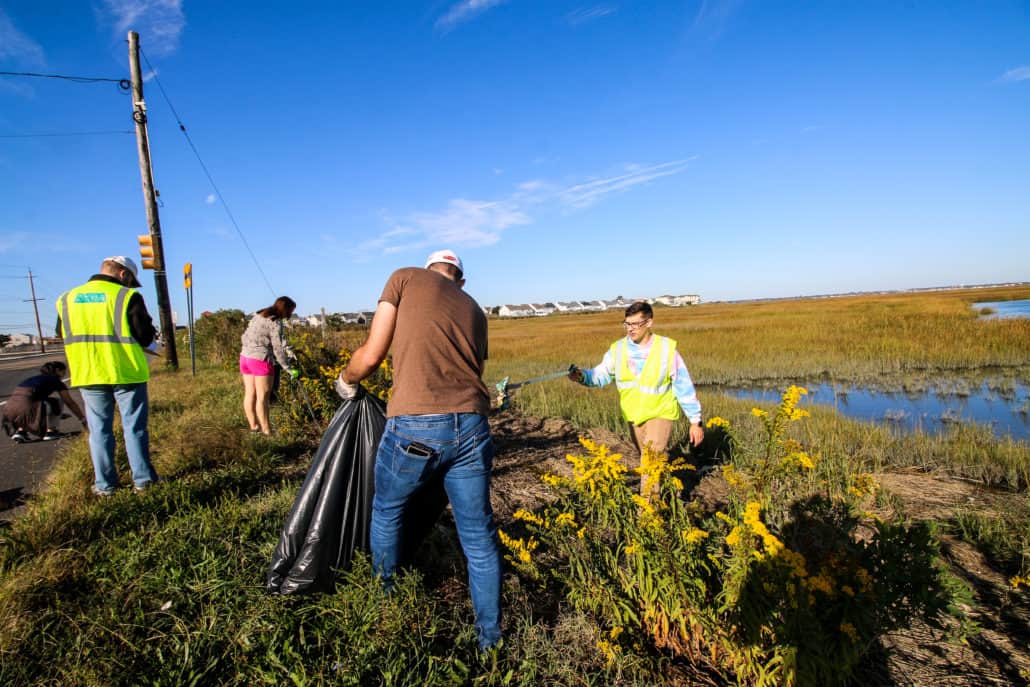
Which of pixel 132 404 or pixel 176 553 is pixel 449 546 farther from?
pixel 132 404

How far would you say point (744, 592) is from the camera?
70.9 inches

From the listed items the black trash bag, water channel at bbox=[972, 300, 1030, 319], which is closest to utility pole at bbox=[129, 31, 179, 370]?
the black trash bag

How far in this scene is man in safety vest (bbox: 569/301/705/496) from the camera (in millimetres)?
3498

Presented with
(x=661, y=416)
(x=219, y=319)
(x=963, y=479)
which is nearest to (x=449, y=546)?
(x=661, y=416)

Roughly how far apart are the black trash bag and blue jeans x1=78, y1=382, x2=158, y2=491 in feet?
7.11

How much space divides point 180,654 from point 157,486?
218cm

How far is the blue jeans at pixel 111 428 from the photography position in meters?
3.64

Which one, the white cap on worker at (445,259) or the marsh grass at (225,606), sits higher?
the white cap on worker at (445,259)

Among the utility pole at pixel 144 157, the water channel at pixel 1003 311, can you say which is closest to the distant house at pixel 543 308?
the water channel at pixel 1003 311

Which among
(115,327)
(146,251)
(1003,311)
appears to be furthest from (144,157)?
(1003,311)

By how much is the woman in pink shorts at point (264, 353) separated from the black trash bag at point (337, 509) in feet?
10.4

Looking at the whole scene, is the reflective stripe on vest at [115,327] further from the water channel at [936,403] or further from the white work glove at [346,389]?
the water channel at [936,403]

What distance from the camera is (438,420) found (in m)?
2.03

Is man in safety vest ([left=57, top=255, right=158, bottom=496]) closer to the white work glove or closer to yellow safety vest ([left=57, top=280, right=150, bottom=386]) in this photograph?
yellow safety vest ([left=57, top=280, right=150, bottom=386])
